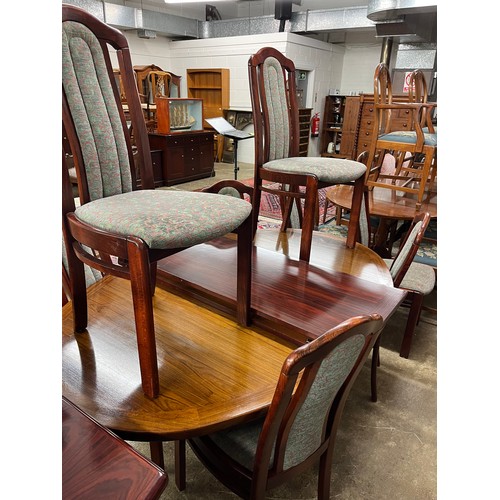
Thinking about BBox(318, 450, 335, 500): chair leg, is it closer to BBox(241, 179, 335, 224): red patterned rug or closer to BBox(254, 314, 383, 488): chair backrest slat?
BBox(254, 314, 383, 488): chair backrest slat

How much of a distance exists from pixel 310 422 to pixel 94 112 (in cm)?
111

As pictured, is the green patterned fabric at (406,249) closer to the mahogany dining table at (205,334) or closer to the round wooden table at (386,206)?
the mahogany dining table at (205,334)

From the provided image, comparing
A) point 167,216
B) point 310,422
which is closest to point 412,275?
point 310,422

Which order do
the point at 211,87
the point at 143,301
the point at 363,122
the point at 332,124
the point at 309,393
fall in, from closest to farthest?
the point at 309,393 < the point at 143,301 < the point at 363,122 < the point at 211,87 < the point at 332,124

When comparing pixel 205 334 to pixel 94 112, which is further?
pixel 205 334

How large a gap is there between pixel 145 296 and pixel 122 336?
1.54 feet

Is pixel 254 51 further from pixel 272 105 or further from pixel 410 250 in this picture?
pixel 410 250

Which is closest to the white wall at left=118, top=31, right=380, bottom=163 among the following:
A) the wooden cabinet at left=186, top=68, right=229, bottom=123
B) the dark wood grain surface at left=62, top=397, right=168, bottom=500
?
the wooden cabinet at left=186, top=68, right=229, bottom=123

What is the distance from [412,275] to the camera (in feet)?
7.52

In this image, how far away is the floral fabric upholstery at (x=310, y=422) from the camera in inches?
32.8

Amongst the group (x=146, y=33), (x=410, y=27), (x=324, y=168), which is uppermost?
(x=146, y=33)

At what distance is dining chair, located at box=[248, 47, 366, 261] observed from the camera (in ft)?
5.88

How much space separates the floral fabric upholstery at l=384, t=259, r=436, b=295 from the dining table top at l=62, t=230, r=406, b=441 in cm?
31
